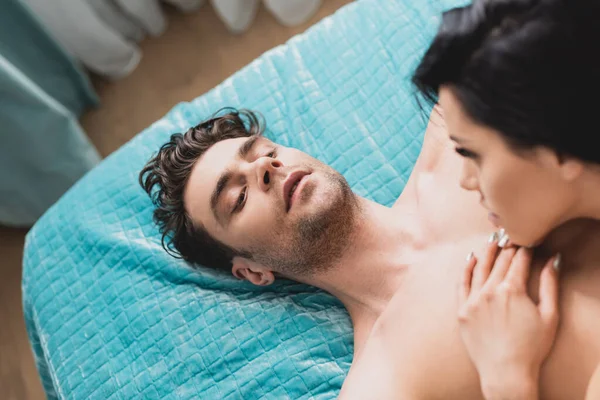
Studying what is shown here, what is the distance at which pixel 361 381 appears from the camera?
1130mm

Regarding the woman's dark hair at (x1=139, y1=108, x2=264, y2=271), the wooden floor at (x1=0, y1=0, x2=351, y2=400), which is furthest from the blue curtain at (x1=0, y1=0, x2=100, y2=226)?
the woman's dark hair at (x1=139, y1=108, x2=264, y2=271)

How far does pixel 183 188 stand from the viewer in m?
1.42

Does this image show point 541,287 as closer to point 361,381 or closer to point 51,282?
point 361,381

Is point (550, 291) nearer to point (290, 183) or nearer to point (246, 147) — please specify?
point (290, 183)

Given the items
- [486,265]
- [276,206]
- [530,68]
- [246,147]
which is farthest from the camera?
[246,147]

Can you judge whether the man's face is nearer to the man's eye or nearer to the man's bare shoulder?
the man's eye

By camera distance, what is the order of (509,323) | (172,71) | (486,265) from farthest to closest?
(172,71), (486,265), (509,323)

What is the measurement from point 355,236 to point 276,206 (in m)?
0.19

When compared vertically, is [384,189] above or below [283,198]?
below

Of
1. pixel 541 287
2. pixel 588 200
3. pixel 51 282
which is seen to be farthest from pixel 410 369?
pixel 51 282

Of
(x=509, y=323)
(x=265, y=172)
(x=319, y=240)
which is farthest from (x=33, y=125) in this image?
(x=509, y=323)

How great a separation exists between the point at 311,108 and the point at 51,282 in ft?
2.87

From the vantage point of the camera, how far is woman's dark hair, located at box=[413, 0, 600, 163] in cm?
67

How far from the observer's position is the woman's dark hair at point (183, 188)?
141 centimetres
